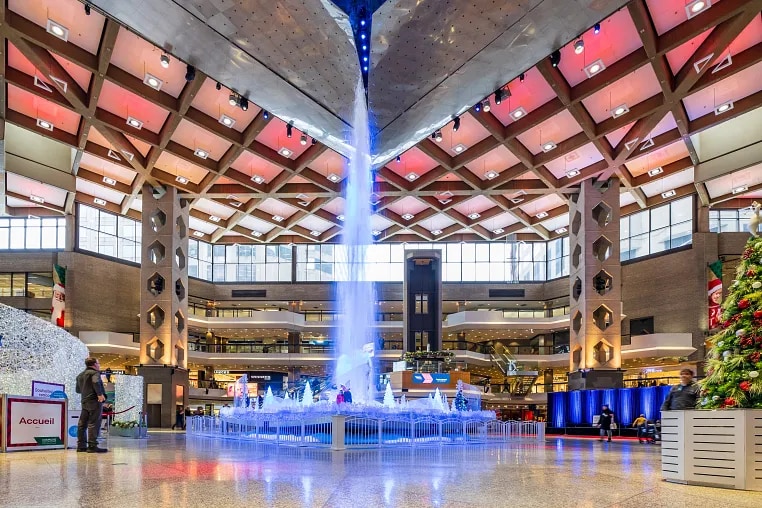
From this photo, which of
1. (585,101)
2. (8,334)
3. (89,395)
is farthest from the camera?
(585,101)

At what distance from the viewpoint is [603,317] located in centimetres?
3497

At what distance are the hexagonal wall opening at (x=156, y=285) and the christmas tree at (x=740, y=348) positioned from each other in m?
31.6

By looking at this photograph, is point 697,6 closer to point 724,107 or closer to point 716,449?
point 724,107

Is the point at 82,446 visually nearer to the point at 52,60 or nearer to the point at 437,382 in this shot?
the point at 52,60

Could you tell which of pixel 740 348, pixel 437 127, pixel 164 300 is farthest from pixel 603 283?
pixel 740 348

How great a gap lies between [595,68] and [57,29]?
17.0 meters

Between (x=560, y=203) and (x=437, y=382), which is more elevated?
(x=560, y=203)

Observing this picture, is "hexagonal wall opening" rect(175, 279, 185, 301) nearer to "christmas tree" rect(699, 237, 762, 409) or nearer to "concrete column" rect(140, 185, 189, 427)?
"concrete column" rect(140, 185, 189, 427)

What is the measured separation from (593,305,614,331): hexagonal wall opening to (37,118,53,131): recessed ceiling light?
83.2 ft

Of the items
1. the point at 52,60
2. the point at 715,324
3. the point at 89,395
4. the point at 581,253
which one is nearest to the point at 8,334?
the point at 89,395

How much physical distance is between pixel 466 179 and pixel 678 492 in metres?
28.5

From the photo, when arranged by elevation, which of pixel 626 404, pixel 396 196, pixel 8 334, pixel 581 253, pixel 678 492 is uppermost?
pixel 396 196

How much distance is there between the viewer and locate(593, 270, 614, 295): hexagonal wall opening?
114ft

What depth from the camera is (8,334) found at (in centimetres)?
1231
